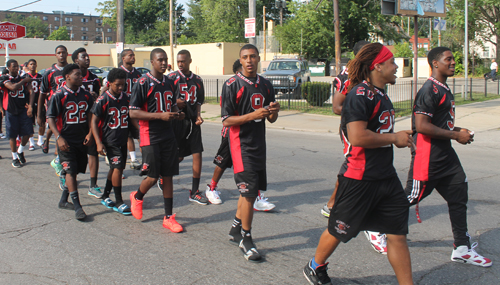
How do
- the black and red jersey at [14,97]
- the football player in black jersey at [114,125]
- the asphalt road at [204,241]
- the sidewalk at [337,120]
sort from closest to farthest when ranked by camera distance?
the asphalt road at [204,241], the football player in black jersey at [114,125], the black and red jersey at [14,97], the sidewalk at [337,120]

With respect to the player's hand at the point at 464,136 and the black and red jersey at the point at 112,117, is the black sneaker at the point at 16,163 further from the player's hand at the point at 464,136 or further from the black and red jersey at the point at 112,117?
the player's hand at the point at 464,136

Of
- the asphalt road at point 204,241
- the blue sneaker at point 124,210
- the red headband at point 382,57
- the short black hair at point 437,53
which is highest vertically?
the short black hair at point 437,53

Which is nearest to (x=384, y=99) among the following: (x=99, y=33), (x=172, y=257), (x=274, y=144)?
(x=172, y=257)

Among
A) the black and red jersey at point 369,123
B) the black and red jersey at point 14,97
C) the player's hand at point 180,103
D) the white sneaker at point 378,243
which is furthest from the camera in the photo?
the black and red jersey at point 14,97

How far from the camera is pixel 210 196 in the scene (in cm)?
618

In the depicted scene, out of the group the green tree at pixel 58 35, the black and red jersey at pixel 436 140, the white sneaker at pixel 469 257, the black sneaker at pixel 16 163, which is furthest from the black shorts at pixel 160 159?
the green tree at pixel 58 35

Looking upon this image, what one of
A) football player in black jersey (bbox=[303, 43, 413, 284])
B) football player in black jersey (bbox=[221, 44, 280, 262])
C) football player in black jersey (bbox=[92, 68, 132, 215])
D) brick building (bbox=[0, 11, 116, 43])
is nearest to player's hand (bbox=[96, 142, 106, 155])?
football player in black jersey (bbox=[92, 68, 132, 215])

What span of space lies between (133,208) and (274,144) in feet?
19.3

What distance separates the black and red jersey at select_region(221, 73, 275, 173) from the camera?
427cm

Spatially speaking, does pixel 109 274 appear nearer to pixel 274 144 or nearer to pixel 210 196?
pixel 210 196

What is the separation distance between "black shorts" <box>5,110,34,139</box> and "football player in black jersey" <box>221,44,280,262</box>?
638 centimetres

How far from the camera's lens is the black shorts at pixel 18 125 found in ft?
29.4

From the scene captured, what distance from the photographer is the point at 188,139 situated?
644 cm

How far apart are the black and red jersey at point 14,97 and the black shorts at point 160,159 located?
5.43m
